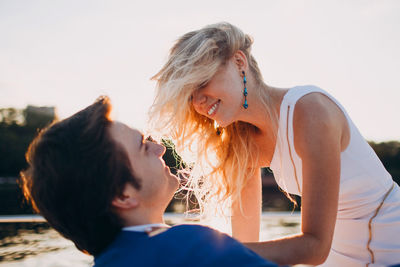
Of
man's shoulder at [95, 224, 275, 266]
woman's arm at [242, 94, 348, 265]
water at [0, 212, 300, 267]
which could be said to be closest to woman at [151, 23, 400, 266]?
woman's arm at [242, 94, 348, 265]

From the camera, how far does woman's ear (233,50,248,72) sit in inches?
85.9

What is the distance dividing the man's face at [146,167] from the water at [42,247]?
867 millimetres

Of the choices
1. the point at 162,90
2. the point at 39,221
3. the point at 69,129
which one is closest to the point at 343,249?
the point at 162,90

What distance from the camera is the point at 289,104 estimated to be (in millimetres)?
1923

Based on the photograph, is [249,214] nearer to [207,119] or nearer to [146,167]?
[207,119]

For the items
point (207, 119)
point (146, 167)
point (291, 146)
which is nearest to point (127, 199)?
point (146, 167)

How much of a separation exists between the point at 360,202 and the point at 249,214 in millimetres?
840

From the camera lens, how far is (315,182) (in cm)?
163

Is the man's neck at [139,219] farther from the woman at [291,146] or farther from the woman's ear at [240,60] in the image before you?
the woman's ear at [240,60]

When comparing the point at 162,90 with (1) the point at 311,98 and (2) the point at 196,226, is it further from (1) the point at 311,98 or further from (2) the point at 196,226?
(2) the point at 196,226

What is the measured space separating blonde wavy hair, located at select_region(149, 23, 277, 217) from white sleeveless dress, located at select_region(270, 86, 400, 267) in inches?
12.7

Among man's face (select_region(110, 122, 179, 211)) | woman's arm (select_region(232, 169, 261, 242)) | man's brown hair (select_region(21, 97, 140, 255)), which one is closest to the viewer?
man's brown hair (select_region(21, 97, 140, 255))

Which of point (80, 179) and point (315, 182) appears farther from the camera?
point (315, 182)

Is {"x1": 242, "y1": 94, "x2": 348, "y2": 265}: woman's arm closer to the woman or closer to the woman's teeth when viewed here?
the woman
